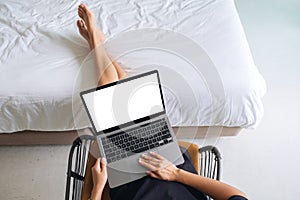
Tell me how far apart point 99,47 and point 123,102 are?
14.2 inches

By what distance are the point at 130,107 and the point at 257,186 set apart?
77 centimetres

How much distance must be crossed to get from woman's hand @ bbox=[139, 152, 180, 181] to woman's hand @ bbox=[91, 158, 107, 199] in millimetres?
124

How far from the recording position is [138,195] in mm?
1026

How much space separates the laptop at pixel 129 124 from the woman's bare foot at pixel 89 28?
0.36 meters

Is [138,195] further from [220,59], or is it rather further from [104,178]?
[220,59]

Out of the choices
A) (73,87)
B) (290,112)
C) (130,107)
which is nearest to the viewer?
(130,107)

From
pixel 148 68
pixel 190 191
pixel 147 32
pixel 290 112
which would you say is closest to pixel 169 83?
pixel 148 68

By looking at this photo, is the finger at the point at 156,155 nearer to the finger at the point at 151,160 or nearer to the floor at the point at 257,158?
the finger at the point at 151,160

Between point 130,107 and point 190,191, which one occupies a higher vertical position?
point 130,107

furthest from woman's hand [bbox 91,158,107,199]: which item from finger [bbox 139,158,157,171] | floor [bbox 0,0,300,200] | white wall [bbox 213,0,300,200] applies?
white wall [bbox 213,0,300,200]

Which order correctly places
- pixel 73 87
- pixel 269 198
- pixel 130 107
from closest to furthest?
pixel 130 107 < pixel 73 87 < pixel 269 198

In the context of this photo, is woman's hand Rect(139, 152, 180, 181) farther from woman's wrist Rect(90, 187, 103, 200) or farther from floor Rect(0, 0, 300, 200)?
floor Rect(0, 0, 300, 200)

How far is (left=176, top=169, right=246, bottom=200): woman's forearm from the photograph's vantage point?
39.8 inches

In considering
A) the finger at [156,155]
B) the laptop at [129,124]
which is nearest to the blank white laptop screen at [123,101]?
the laptop at [129,124]
